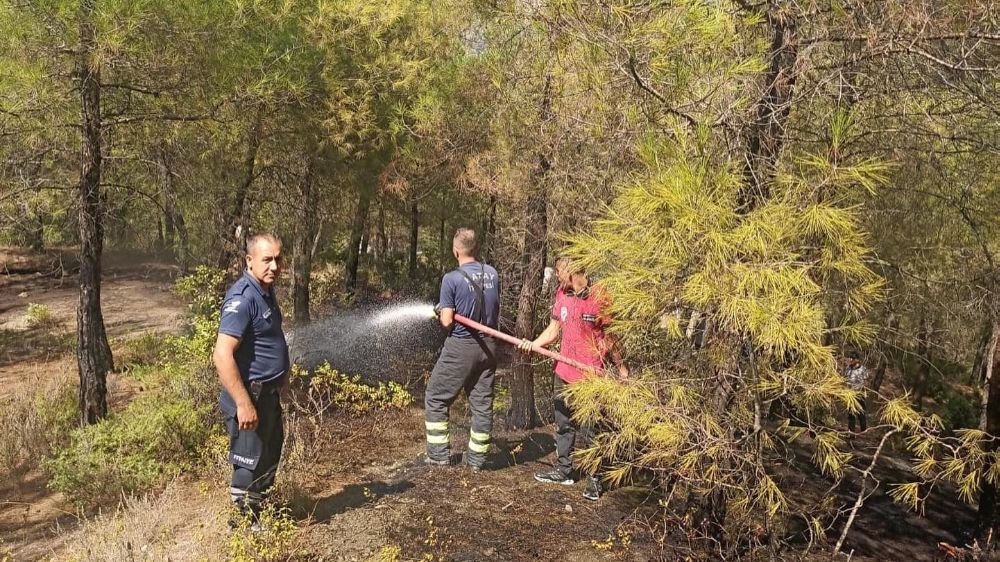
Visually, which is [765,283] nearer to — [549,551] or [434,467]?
[549,551]

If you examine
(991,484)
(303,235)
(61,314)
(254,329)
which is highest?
(303,235)

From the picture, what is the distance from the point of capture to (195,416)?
18.4 feet

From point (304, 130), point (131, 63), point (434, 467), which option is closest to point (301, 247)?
point (304, 130)

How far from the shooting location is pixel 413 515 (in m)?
4.29

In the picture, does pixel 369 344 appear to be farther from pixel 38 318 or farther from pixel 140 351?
pixel 38 318

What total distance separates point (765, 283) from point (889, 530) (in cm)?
396

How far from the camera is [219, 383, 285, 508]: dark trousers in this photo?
146 inches

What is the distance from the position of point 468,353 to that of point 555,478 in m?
1.26

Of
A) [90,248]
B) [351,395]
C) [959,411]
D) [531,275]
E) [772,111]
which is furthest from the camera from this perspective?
[959,411]

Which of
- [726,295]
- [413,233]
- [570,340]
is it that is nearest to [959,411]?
[413,233]

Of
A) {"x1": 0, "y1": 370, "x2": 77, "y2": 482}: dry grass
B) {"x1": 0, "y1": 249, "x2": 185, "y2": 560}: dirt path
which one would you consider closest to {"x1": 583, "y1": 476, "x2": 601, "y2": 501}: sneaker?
{"x1": 0, "y1": 249, "x2": 185, "y2": 560}: dirt path

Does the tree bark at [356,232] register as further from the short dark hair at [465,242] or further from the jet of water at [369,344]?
the short dark hair at [465,242]

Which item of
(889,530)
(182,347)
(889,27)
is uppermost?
(889,27)

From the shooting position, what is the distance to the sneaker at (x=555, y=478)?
16.6ft
